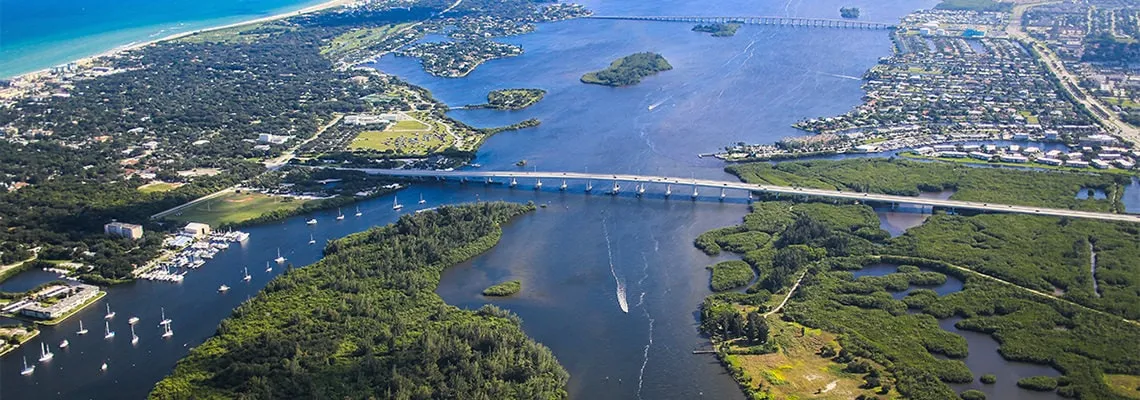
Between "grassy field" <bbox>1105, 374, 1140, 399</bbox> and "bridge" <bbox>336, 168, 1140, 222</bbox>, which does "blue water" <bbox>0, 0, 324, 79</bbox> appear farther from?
"grassy field" <bbox>1105, 374, 1140, 399</bbox>

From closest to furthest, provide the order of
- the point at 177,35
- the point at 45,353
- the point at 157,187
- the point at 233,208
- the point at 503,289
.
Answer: the point at 45,353, the point at 503,289, the point at 233,208, the point at 157,187, the point at 177,35

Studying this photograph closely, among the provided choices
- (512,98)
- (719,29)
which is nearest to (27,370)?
(512,98)

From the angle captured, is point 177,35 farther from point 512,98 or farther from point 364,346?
point 364,346

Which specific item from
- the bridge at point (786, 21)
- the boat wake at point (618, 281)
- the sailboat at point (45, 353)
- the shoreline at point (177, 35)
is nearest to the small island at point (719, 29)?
the bridge at point (786, 21)

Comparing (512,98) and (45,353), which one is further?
(512,98)

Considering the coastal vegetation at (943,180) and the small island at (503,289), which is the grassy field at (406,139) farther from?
the small island at (503,289)

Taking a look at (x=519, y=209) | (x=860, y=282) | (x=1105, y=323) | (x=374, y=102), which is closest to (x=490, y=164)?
(x=519, y=209)

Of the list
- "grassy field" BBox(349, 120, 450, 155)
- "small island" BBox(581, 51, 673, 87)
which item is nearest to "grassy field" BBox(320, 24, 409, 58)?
"small island" BBox(581, 51, 673, 87)
